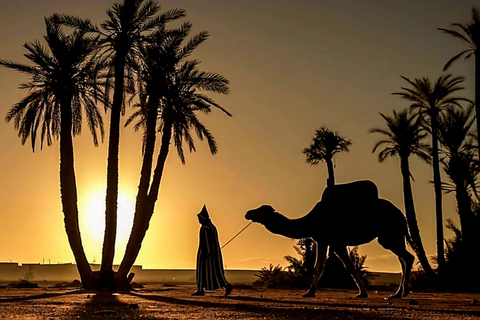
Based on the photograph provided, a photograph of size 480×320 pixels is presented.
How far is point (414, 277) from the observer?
3934cm

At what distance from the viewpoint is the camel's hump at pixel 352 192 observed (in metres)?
21.2

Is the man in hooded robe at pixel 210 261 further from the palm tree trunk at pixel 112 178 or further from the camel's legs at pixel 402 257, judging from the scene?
the palm tree trunk at pixel 112 178

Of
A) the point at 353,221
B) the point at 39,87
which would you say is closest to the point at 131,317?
the point at 353,221

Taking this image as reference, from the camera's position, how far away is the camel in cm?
2084

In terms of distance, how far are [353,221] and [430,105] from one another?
74.9 ft

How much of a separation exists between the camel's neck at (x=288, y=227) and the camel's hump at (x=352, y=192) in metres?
1.13

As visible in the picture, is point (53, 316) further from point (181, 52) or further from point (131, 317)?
point (181, 52)

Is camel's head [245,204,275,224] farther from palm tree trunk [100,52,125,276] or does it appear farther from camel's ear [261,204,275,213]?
palm tree trunk [100,52,125,276]

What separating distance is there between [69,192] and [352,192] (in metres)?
12.8

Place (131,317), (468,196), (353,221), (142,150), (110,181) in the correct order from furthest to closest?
(468,196)
(142,150)
(110,181)
(353,221)
(131,317)

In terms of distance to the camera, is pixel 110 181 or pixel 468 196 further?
pixel 468 196

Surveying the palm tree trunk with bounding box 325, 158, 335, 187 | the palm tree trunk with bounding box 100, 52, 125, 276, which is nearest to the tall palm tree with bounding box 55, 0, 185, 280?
the palm tree trunk with bounding box 100, 52, 125, 276

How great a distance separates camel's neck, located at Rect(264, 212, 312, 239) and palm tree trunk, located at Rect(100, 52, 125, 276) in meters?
9.84

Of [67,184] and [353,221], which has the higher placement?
[67,184]
